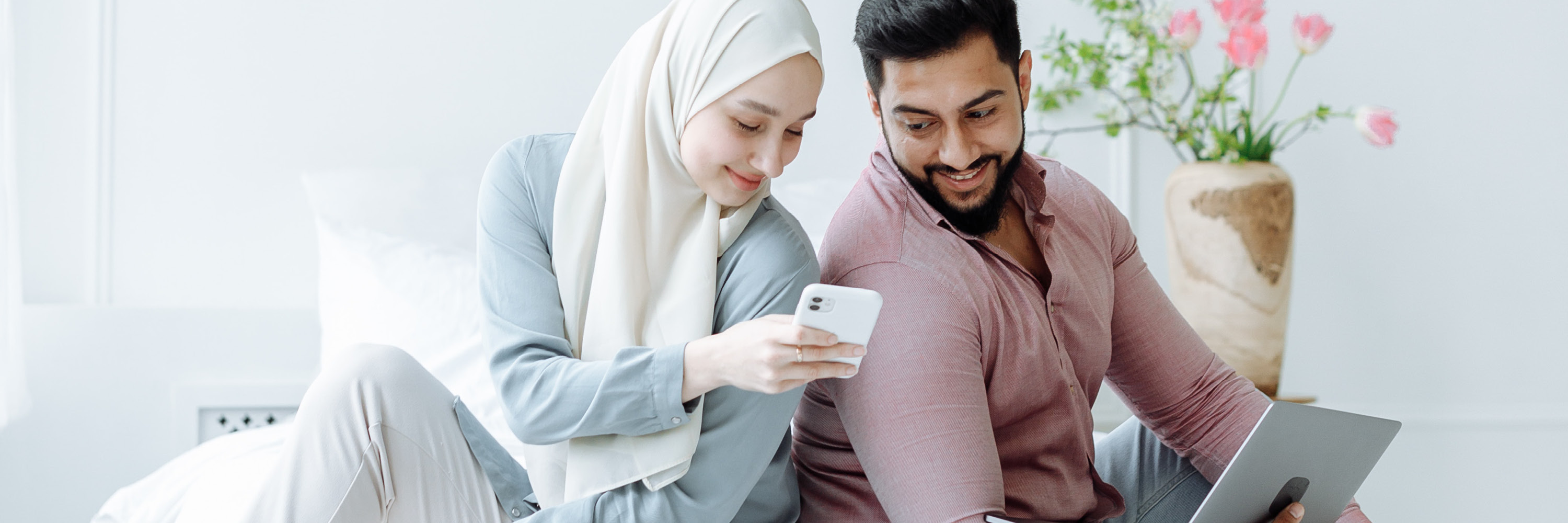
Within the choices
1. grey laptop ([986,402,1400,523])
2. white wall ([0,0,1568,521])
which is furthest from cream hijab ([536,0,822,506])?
white wall ([0,0,1568,521])

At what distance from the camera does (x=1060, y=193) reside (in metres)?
1.40

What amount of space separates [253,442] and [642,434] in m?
0.84

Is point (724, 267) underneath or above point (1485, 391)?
above

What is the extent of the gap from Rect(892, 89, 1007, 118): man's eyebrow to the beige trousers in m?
0.62

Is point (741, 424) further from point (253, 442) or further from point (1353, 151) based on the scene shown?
A: point (1353, 151)

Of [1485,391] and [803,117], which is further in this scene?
[1485,391]

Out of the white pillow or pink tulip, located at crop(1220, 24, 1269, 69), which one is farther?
pink tulip, located at crop(1220, 24, 1269, 69)

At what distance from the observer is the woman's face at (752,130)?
1.13 meters

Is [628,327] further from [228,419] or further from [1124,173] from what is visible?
[1124,173]

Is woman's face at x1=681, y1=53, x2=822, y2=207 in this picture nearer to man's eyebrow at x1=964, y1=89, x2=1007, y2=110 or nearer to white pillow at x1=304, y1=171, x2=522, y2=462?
man's eyebrow at x1=964, y1=89, x2=1007, y2=110

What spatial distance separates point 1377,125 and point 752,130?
1399mm

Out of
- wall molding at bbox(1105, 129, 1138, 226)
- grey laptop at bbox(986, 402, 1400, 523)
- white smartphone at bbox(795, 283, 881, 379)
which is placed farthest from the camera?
wall molding at bbox(1105, 129, 1138, 226)

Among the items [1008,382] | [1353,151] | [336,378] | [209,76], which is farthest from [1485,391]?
[209,76]

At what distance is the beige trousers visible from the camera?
109cm
